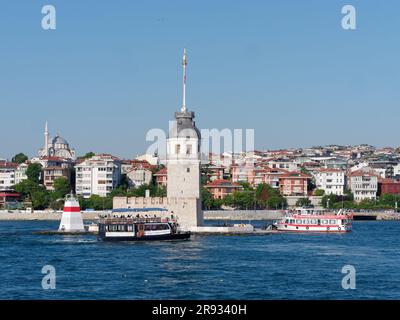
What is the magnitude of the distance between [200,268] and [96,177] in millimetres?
68009

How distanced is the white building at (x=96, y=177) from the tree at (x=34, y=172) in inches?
192

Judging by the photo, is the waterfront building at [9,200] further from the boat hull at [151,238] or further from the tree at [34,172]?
the boat hull at [151,238]

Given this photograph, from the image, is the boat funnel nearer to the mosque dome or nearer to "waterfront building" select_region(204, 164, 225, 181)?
"waterfront building" select_region(204, 164, 225, 181)

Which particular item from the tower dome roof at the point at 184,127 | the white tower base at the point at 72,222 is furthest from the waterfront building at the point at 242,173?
the white tower base at the point at 72,222

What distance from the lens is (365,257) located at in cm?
3209

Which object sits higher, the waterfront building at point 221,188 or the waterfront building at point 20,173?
the waterfront building at point 20,173

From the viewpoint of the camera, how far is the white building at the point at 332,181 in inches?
3996

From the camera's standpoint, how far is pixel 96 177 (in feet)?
309

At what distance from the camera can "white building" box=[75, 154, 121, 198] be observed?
9431cm

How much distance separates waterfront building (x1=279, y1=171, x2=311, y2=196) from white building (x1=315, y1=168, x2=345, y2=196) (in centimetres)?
476

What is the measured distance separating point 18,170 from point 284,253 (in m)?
72.0

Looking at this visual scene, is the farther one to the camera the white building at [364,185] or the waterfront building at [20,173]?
the waterfront building at [20,173]
